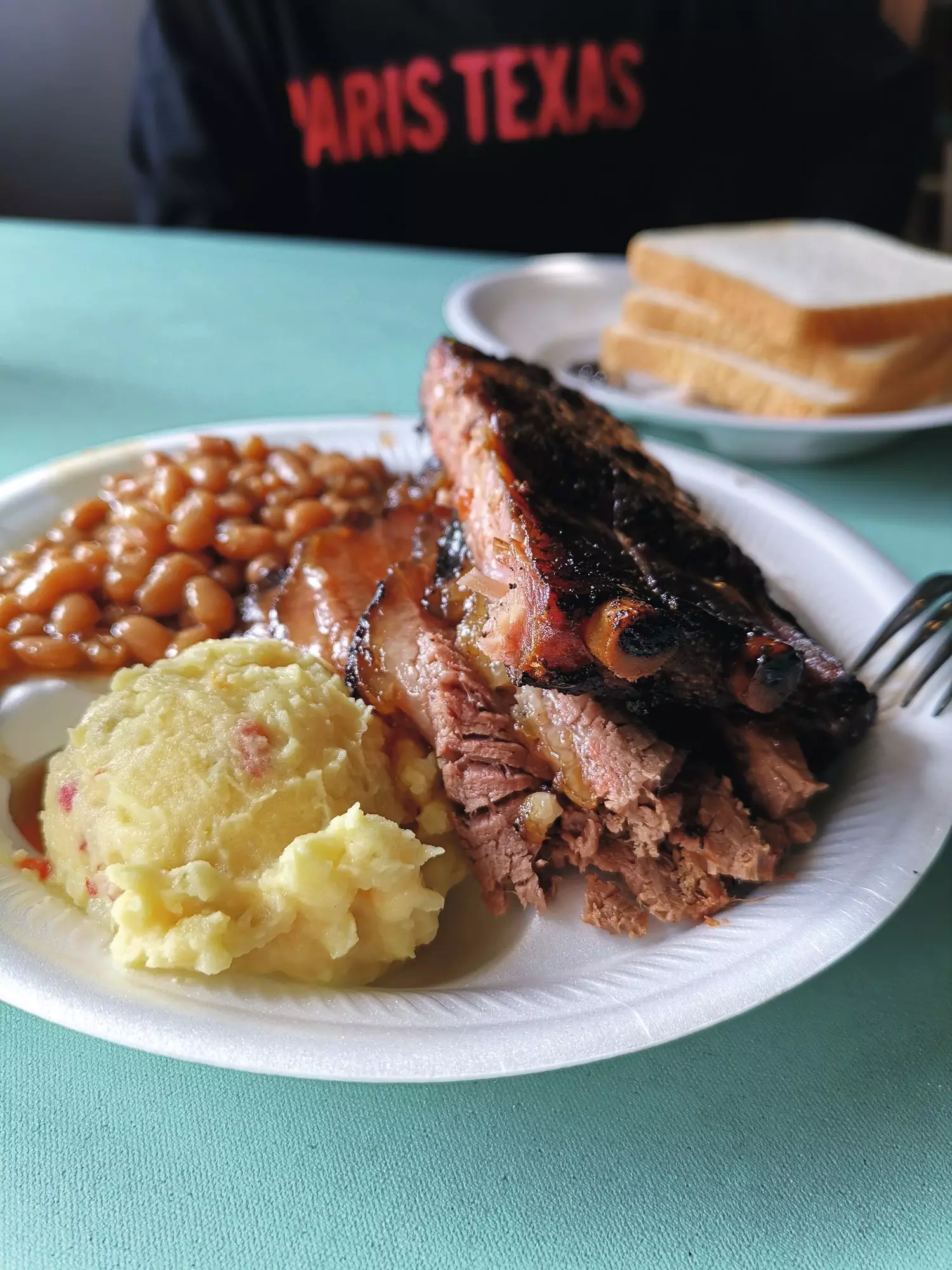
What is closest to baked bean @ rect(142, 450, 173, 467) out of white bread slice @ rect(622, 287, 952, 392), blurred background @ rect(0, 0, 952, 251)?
white bread slice @ rect(622, 287, 952, 392)

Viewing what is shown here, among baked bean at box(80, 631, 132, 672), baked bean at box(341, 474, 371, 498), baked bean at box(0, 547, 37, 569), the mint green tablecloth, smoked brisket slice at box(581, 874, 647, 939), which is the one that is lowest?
the mint green tablecloth

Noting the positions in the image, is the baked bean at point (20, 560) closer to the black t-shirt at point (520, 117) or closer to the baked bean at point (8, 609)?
the baked bean at point (8, 609)

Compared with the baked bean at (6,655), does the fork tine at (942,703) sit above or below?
below

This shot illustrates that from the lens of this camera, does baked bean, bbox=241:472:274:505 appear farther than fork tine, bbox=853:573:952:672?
Yes

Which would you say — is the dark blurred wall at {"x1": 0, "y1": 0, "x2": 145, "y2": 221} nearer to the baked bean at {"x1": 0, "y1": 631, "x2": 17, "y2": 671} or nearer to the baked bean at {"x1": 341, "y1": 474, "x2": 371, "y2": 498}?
the baked bean at {"x1": 341, "y1": 474, "x2": 371, "y2": 498}

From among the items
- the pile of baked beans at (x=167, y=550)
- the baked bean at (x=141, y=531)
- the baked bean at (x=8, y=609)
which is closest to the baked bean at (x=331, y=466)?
the pile of baked beans at (x=167, y=550)

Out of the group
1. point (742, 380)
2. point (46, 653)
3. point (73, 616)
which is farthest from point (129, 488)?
point (742, 380)

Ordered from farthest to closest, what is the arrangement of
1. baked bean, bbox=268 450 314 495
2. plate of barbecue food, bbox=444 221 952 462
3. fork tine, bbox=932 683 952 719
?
plate of barbecue food, bbox=444 221 952 462 → baked bean, bbox=268 450 314 495 → fork tine, bbox=932 683 952 719

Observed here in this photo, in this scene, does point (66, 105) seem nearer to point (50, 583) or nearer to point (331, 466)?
point (331, 466)
